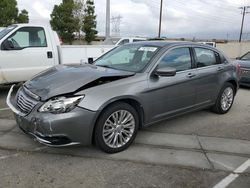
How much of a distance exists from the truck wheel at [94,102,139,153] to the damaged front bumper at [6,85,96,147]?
173 mm

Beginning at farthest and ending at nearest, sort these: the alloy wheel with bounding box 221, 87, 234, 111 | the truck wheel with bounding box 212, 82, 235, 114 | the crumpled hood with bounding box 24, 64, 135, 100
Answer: the alloy wheel with bounding box 221, 87, 234, 111, the truck wheel with bounding box 212, 82, 235, 114, the crumpled hood with bounding box 24, 64, 135, 100

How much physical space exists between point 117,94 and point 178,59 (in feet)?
5.24

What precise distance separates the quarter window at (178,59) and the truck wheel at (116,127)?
3.34 ft

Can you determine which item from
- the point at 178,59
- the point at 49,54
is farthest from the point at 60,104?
the point at 49,54

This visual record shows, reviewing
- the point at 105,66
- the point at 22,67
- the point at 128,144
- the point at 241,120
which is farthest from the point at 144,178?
the point at 22,67

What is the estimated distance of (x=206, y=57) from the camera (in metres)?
5.89

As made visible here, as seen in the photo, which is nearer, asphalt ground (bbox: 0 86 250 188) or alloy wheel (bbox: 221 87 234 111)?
asphalt ground (bbox: 0 86 250 188)

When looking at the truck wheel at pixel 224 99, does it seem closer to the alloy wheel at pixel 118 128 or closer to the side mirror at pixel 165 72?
the side mirror at pixel 165 72

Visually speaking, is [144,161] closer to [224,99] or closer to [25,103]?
[25,103]

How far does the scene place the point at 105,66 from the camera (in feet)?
16.9

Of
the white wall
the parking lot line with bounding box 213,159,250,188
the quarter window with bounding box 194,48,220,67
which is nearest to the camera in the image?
the parking lot line with bounding box 213,159,250,188

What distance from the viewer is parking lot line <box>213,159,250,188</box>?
3580 mm

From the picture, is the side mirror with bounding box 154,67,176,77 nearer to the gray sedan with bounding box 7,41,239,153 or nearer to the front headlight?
the gray sedan with bounding box 7,41,239,153

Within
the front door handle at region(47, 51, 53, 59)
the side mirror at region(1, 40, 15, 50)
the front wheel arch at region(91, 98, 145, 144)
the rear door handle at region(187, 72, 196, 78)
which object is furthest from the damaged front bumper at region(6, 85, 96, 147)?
the front door handle at region(47, 51, 53, 59)
